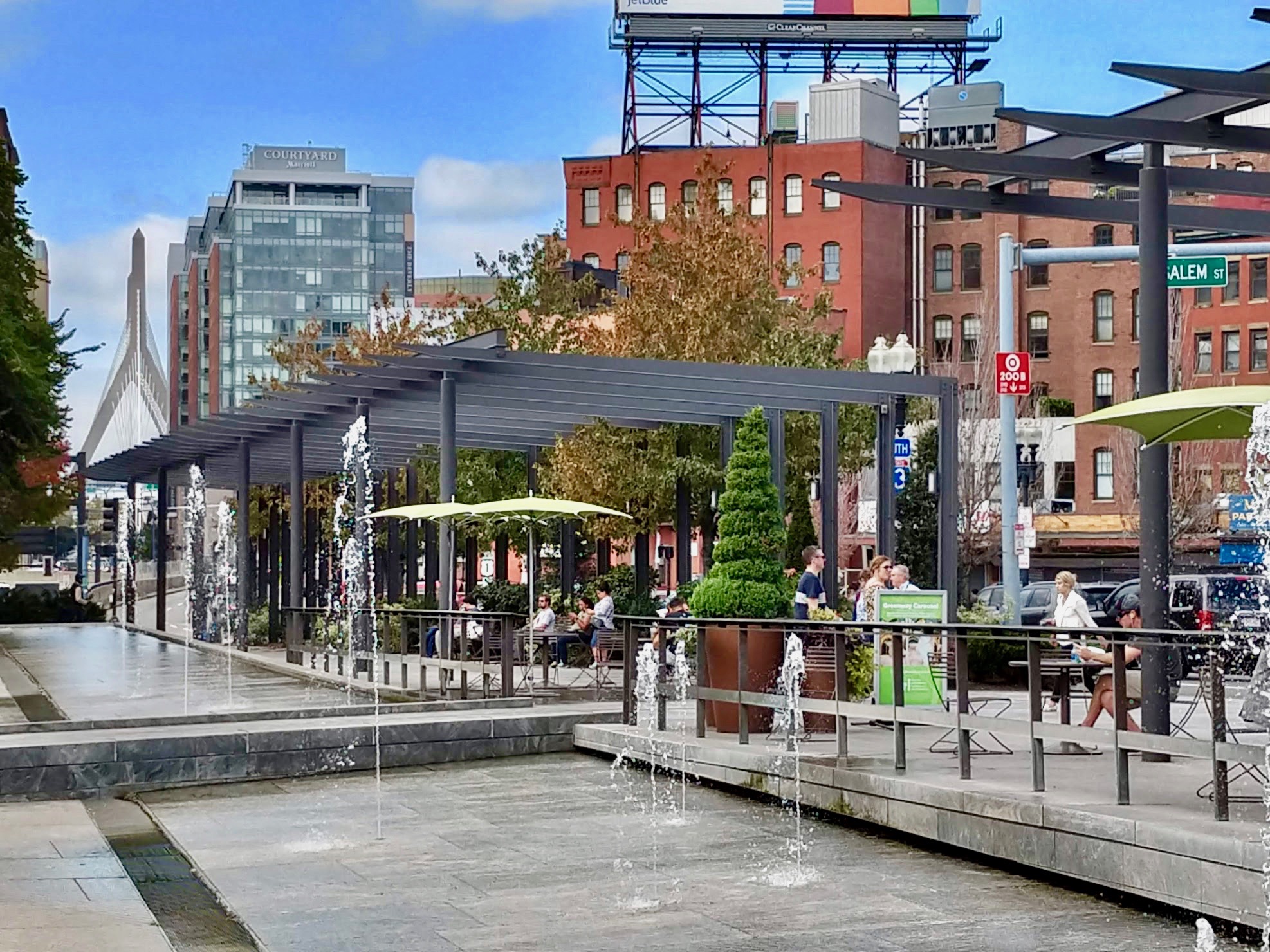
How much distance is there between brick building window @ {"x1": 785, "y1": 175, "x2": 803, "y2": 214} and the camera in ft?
266

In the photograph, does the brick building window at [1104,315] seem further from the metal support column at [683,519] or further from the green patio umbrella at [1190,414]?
the green patio umbrella at [1190,414]

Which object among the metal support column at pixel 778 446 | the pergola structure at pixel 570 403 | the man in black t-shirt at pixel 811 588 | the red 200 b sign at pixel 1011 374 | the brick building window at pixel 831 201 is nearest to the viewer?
the man in black t-shirt at pixel 811 588

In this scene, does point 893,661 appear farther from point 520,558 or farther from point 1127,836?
point 520,558

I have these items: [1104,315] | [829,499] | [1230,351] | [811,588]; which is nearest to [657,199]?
[1104,315]

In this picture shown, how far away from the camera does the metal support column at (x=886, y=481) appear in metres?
25.2

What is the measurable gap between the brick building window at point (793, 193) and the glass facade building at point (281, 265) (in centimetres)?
7931

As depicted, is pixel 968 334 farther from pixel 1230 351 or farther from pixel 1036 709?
pixel 1036 709

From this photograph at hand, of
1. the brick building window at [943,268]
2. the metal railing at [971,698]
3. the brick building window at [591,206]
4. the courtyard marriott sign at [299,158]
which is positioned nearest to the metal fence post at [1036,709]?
the metal railing at [971,698]

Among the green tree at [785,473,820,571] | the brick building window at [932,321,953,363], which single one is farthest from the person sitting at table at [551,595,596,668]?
the brick building window at [932,321,953,363]

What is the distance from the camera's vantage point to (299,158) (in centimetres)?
18512

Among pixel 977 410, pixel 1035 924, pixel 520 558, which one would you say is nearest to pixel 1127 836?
pixel 1035 924

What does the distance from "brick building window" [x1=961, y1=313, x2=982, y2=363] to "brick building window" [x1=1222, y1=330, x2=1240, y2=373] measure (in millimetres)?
11187

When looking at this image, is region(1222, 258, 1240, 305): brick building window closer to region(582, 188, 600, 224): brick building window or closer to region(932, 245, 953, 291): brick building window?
region(932, 245, 953, 291): brick building window

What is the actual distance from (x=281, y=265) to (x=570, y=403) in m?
142
